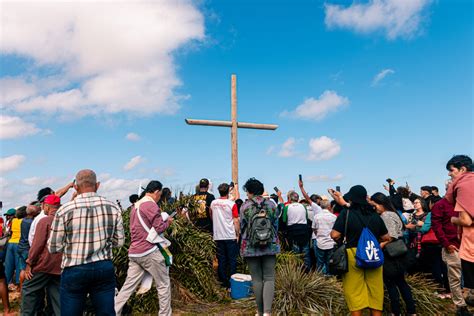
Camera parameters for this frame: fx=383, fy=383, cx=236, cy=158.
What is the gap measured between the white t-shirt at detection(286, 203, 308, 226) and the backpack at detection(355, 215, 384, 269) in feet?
12.6

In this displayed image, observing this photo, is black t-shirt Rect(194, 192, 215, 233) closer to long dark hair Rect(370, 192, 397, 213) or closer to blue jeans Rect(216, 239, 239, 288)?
blue jeans Rect(216, 239, 239, 288)

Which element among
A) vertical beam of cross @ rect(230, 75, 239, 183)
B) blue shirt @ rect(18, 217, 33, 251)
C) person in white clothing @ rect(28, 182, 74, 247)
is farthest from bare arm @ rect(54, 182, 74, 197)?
vertical beam of cross @ rect(230, 75, 239, 183)

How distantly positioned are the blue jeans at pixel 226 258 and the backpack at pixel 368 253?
→ 319 cm

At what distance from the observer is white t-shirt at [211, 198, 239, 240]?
7.18 meters

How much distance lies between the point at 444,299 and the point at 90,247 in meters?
6.12

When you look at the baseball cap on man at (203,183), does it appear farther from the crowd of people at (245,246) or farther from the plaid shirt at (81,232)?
the plaid shirt at (81,232)

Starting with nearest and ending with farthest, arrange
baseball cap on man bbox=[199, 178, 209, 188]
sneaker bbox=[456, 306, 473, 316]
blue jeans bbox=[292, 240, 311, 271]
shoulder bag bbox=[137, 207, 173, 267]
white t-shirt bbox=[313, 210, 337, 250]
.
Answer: shoulder bag bbox=[137, 207, 173, 267] < sneaker bbox=[456, 306, 473, 316] < white t-shirt bbox=[313, 210, 337, 250] < baseball cap on man bbox=[199, 178, 209, 188] < blue jeans bbox=[292, 240, 311, 271]

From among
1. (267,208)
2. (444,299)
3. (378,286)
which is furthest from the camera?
(444,299)

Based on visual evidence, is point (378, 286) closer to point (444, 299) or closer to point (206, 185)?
point (444, 299)

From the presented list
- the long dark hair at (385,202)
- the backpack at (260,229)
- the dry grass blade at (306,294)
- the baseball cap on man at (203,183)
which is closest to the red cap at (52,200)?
the backpack at (260,229)

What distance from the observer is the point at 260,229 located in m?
5.12

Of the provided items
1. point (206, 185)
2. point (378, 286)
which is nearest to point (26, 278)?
point (206, 185)

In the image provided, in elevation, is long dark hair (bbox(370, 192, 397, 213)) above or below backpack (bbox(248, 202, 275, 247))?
above

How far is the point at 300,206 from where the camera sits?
8375mm
